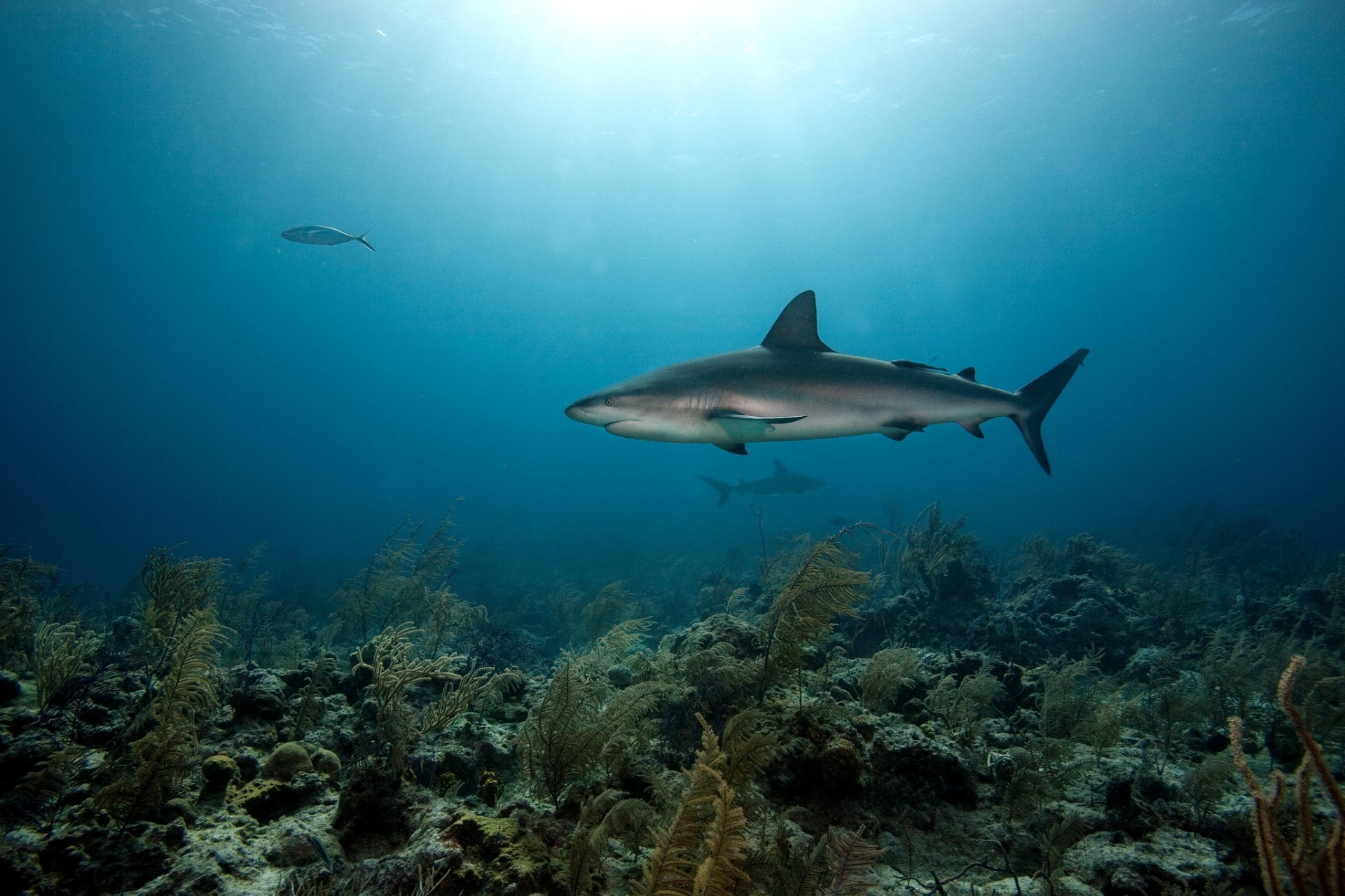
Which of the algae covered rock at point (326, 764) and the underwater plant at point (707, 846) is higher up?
the underwater plant at point (707, 846)

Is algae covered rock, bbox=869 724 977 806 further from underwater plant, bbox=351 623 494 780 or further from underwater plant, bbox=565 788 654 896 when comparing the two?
underwater plant, bbox=351 623 494 780

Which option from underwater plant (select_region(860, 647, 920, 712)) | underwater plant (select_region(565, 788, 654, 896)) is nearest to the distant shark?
underwater plant (select_region(860, 647, 920, 712))

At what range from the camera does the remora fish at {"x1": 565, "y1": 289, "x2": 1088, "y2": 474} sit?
456 cm

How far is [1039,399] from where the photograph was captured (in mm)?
5594

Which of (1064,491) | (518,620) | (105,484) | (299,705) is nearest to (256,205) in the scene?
(518,620)

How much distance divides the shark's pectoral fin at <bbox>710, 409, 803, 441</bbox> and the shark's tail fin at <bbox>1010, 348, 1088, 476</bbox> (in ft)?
9.52

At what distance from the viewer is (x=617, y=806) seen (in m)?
2.50

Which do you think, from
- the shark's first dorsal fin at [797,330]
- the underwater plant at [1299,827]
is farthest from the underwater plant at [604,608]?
the underwater plant at [1299,827]

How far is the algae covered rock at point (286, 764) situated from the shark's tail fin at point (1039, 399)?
7056mm

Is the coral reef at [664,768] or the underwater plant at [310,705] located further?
the underwater plant at [310,705]

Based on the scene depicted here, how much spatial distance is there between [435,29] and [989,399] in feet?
161

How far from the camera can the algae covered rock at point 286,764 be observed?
3.33 meters

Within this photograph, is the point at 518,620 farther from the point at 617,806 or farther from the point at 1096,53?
the point at 1096,53

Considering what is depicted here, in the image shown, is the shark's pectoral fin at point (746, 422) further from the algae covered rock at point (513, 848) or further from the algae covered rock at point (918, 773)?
the algae covered rock at point (513, 848)
